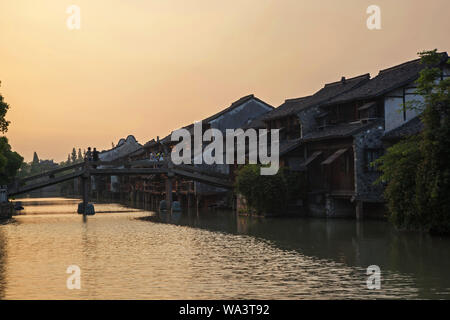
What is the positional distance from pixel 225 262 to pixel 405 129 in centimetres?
2309

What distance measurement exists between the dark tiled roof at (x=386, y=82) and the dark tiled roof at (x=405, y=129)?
2.72 m

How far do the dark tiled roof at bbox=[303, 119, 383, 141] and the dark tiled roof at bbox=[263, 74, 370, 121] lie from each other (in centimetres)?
302

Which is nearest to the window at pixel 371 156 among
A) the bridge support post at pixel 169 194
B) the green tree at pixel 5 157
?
the bridge support post at pixel 169 194

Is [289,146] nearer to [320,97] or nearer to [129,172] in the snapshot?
[320,97]

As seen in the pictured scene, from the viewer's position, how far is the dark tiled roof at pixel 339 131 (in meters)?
42.7

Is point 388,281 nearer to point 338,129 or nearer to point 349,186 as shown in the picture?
point 349,186

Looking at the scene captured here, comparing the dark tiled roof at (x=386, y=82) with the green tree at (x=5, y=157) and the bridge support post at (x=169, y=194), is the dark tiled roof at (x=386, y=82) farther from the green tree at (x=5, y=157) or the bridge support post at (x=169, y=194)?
the green tree at (x=5, y=157)

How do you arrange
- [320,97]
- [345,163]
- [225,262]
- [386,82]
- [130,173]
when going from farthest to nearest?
[130,173] → [320,97] → [386,82] → [345,163] → [225,262]

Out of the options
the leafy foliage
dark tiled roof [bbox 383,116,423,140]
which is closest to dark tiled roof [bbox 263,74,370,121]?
the leafy foliage

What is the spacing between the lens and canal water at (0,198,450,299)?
667 inches

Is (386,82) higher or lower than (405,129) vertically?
higher

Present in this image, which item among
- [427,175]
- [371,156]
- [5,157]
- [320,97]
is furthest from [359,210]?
[5,157]

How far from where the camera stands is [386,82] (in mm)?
45156

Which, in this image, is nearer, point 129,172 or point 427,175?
point 427,175
